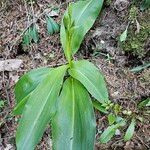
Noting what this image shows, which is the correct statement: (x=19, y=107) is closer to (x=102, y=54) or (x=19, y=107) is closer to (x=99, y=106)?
(x=99, y=106)

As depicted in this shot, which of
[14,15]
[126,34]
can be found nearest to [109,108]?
[126,34]

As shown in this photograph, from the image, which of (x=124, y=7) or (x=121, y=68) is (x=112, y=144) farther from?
(x=124, y=7)

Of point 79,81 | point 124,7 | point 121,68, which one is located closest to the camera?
point 79,81

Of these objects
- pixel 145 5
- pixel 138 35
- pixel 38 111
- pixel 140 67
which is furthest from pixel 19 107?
pixel 145 5

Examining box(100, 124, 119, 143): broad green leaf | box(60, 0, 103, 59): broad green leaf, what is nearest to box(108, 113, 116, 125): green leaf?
box(100, 124, 119, 143): broad green leaf

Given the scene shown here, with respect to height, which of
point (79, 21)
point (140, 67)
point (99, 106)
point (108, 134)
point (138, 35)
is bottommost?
point (108, 134)

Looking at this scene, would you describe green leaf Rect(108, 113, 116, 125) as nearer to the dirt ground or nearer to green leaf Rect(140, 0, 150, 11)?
the dirt ground

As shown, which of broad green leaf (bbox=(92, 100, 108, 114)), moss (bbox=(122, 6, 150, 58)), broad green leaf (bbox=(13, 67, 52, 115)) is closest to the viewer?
broad green leaf (bbox=(92, 100, 108, 114))
